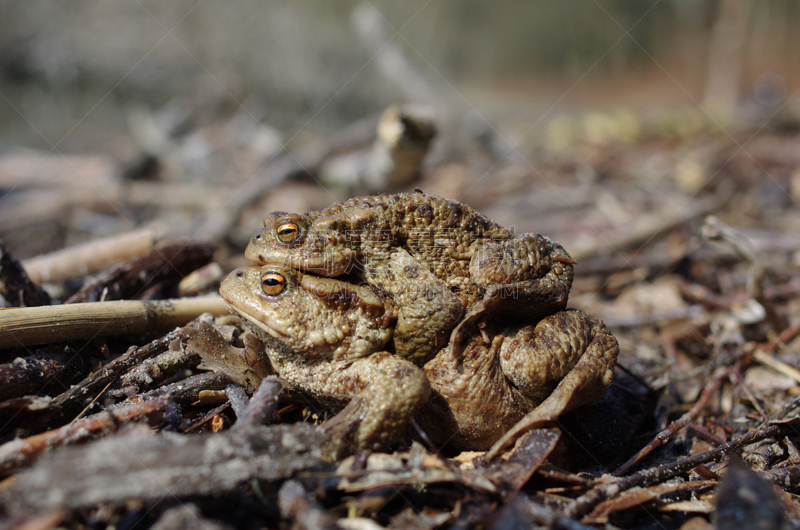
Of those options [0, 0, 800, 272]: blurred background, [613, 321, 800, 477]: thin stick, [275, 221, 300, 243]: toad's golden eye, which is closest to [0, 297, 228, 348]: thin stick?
[275, 221, 300, 243]: toad's golden eye

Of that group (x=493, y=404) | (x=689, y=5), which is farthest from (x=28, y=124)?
(x=689, y=5)

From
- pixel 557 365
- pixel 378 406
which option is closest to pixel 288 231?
pixel 378 406

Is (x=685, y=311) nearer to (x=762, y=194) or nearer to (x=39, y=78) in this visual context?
(x=762, y=194)

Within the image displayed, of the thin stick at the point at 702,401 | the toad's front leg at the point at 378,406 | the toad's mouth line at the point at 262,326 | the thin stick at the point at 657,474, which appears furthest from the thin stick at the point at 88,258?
the thin stick at the point at 702,401

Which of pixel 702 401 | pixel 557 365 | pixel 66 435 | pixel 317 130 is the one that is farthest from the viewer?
pixel 317 130

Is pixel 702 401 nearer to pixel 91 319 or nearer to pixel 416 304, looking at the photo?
pixel 416 304

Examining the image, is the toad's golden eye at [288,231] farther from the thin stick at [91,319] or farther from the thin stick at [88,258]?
the thin stick at [88,258]
